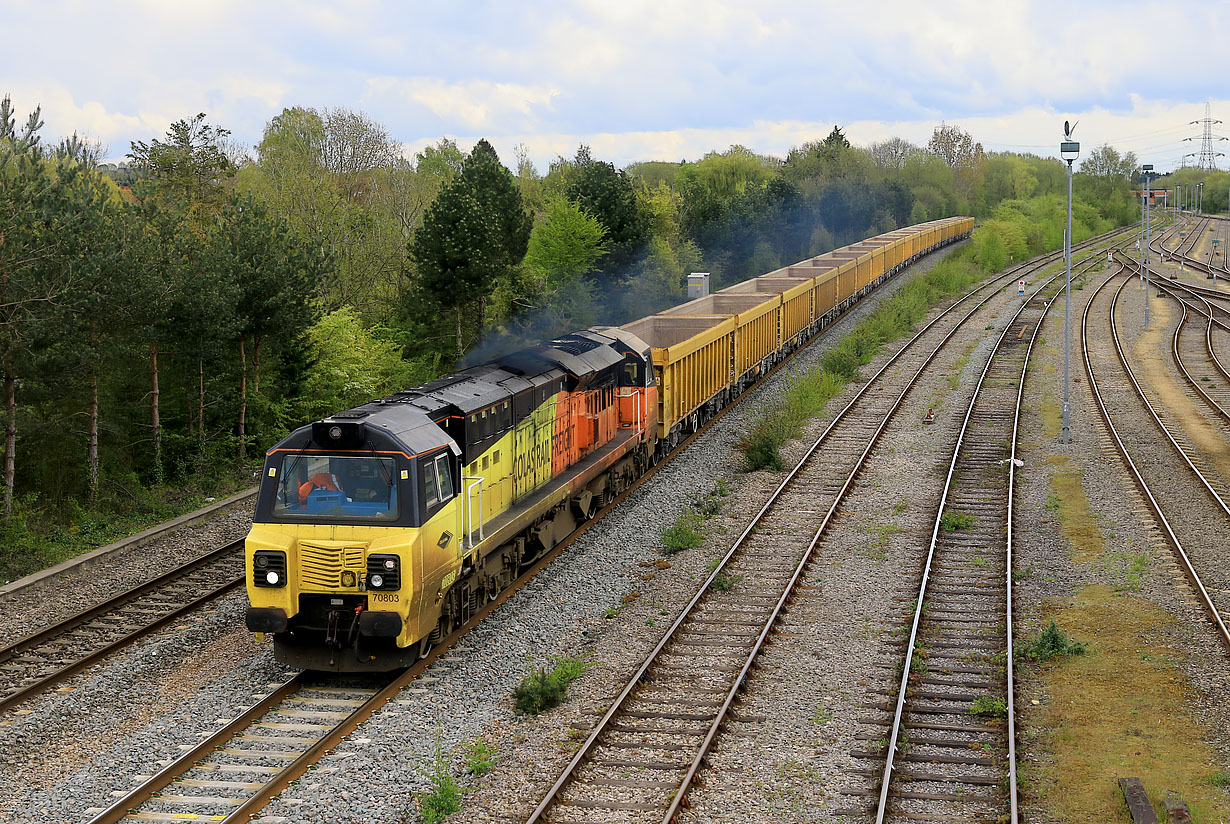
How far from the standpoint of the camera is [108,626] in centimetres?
1584

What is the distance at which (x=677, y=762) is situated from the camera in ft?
37.5

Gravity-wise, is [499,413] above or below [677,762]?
above

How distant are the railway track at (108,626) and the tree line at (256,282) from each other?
15.5ft

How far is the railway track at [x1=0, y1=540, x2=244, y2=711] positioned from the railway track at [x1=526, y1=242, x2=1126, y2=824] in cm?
715

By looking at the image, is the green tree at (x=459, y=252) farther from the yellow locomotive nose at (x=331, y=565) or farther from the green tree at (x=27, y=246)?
the yellow locomotive nose at (x=331, y=565)

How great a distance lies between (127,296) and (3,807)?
523 inches

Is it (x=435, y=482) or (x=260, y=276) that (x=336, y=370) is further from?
(x=435, y=482)

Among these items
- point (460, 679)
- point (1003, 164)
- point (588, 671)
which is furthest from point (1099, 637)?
point (1003, 164)

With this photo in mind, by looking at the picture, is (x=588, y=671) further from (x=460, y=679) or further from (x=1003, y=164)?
(x=1003, y=164)

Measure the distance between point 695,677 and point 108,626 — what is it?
8.87 meters

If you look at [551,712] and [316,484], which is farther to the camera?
[316,484]

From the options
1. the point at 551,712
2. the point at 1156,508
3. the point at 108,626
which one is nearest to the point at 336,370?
the point at 108,626

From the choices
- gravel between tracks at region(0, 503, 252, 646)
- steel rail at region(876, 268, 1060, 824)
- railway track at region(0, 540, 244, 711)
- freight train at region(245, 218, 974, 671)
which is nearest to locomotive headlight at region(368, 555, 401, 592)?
freight train at region(245, 218, 974, 671)

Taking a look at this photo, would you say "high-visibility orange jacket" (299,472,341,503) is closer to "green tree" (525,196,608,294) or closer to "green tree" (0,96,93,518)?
"green tree" (0,96,93,518)
